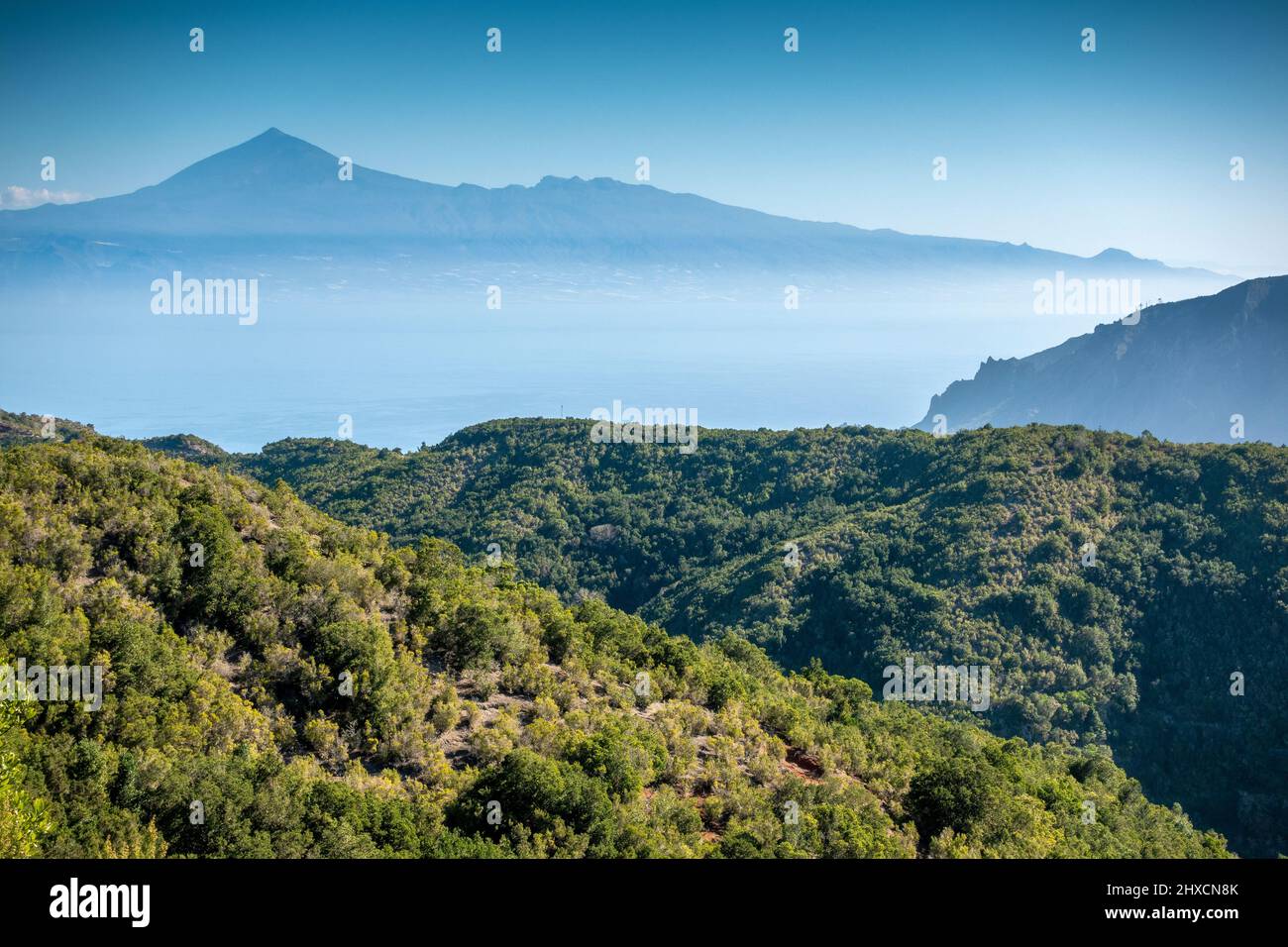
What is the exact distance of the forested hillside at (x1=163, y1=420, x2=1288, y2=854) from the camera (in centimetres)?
4034

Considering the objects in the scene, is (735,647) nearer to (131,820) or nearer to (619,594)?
(131,820)

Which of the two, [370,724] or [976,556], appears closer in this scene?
[370,724]

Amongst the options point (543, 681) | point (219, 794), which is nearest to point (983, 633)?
point (543, 681)

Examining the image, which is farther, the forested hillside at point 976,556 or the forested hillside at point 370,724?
the forested hillside at point 976,556

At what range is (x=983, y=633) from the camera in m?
43.2

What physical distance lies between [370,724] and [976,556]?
4006cm

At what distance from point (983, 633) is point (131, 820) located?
41.2 meters

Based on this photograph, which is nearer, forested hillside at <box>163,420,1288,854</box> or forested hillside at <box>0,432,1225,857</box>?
forested hillside at <box>0,432,1225,857</box>

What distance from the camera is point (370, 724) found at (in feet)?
47.5

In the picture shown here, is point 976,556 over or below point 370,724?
below

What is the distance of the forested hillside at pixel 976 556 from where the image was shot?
4034 centimetres

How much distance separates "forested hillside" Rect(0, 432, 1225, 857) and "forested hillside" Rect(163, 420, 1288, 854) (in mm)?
21079

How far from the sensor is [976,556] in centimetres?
4669

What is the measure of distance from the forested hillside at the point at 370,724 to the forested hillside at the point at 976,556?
21.1 meters
